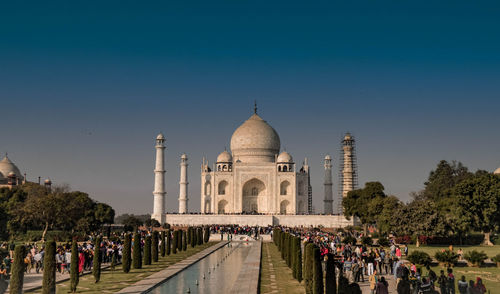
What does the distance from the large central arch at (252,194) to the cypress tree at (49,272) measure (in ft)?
157

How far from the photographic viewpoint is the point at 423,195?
57.7 m

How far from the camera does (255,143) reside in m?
64.0

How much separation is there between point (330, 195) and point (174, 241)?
114ft

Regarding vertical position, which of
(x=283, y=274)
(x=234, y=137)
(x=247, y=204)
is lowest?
(x=283, y=274)

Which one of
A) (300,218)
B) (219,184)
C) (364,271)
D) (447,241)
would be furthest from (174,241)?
(219,184)

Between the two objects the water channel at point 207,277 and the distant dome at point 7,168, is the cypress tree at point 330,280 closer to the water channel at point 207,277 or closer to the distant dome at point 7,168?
the water channel at point 207,277

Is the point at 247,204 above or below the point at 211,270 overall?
above

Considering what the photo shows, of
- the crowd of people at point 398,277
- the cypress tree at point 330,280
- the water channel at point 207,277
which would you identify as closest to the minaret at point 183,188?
the water channel at point 207,277

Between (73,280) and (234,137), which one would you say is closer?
(73,280)

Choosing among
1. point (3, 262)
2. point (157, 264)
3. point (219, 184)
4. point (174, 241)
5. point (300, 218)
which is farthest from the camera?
point (219, 184)

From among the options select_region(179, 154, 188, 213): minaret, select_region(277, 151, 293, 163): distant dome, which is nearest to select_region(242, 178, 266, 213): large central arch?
select_region(277, 151, 293, 163): distant dome

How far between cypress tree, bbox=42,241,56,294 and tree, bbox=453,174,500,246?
84.3 feet

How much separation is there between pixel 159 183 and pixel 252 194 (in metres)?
11.7

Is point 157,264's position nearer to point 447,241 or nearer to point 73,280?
point 73,280
